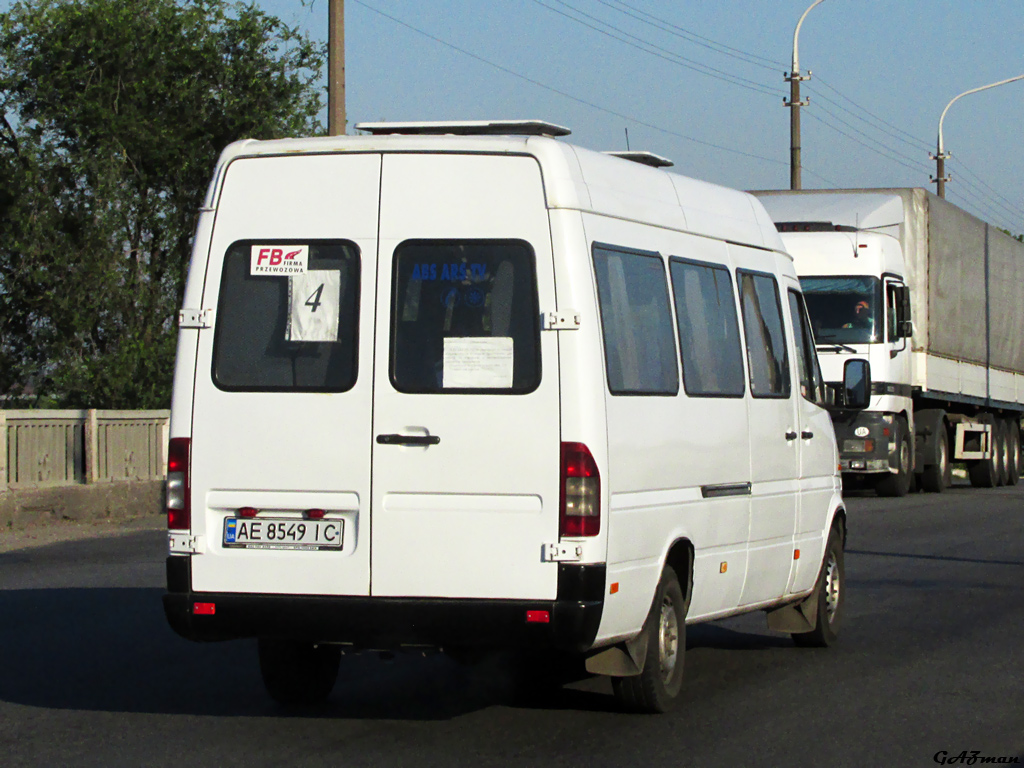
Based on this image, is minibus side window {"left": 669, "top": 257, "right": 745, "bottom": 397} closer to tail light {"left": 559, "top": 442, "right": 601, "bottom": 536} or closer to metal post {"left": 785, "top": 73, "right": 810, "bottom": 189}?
tail light {"left": 559, "top": 442, "right": 601, "bottom": 536}

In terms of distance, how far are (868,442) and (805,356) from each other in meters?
14.7

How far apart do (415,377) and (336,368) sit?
0.34 metres

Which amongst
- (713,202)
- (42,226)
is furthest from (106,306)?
(713,202)

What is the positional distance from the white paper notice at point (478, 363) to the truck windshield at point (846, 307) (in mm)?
16416

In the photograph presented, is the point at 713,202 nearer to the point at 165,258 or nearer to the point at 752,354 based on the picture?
the point at 752,354

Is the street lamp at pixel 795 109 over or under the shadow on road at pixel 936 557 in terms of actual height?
over

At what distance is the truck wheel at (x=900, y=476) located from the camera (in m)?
24.2

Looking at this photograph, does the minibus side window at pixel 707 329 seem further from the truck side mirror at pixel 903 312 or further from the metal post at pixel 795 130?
the metal post at pixel 795 130

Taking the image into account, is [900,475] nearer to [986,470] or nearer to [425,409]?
[986,470]

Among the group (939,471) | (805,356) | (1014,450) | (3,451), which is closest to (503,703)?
(805,356)

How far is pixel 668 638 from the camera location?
7.43 metres

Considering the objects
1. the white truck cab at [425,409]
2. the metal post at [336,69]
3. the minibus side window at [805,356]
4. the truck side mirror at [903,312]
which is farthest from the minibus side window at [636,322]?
the truck side mirror at [903,312]

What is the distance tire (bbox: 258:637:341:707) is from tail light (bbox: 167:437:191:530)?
0.83 meters

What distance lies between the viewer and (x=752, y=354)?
8.41 meters
